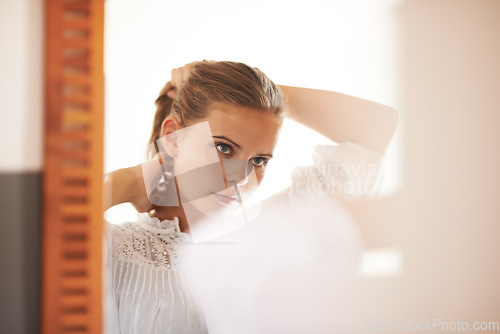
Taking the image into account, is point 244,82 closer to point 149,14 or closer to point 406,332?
point 149,14

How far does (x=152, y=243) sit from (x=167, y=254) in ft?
0.11

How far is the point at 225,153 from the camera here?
63 cm

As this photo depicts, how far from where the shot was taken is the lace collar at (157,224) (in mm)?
663

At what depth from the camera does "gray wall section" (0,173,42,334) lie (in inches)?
17.6

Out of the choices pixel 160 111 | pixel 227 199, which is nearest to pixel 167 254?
pixel 227 199

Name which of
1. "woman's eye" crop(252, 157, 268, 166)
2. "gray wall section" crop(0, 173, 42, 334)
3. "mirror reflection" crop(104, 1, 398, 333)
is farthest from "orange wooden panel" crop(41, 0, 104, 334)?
"woman's eye" crop(252, 157, 268, 166)

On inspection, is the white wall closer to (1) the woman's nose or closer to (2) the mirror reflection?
(2) the mirror reflection

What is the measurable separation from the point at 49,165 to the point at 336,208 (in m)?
0.48

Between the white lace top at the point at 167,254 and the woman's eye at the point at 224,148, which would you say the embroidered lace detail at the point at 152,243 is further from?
the woman's eye at the point at 224,148

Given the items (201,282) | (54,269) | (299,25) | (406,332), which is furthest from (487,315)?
(54,269)

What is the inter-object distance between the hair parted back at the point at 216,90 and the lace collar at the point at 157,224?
15 cm

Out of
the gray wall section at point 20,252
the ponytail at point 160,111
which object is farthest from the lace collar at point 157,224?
the gray wall section at point 20,252

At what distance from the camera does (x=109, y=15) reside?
0.57 m

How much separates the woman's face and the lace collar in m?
0.07
